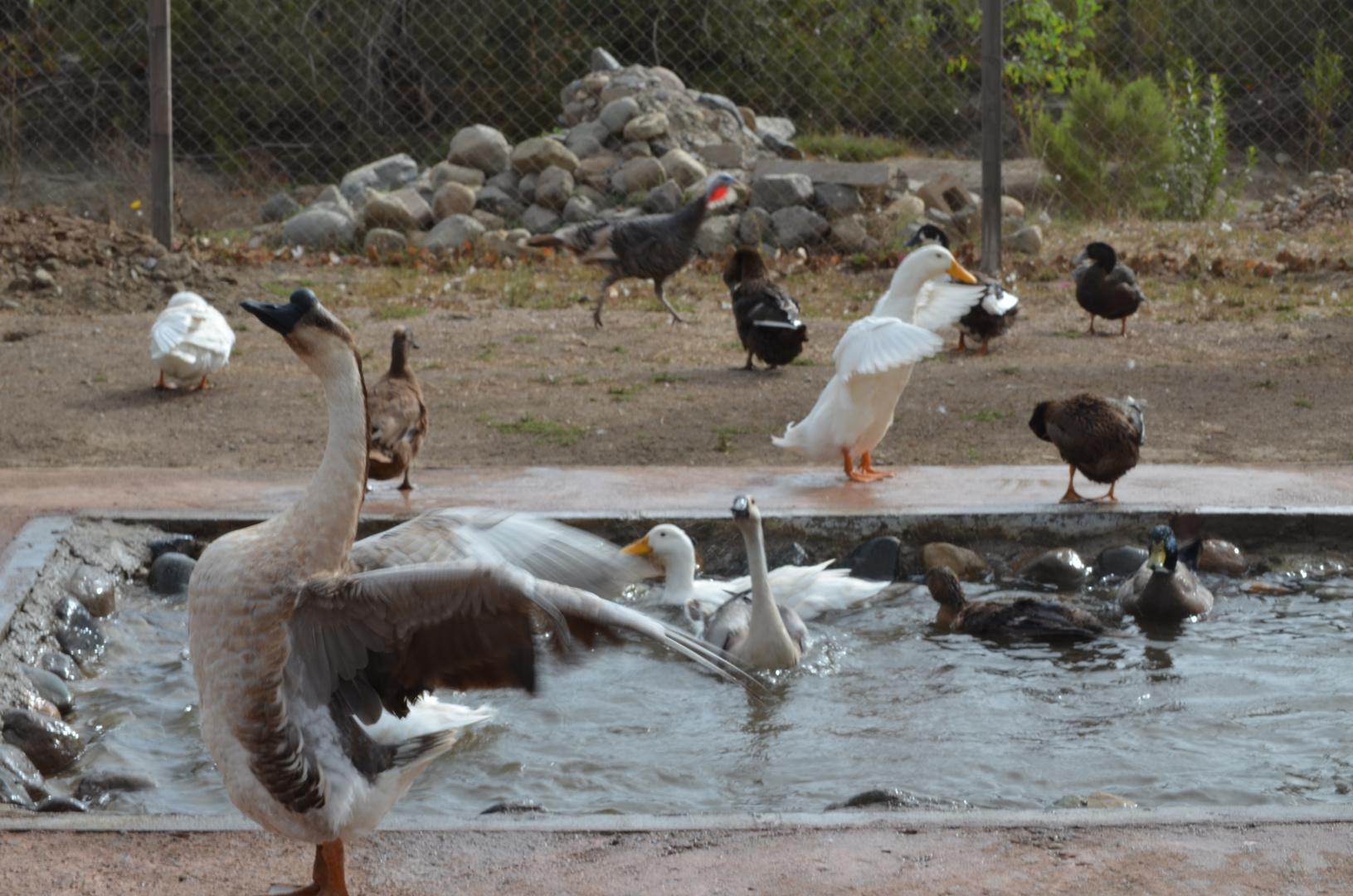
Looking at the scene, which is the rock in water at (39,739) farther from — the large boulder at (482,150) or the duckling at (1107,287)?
the large boulder at (482,150)

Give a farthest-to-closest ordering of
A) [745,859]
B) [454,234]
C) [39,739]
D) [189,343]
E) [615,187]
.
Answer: [615,187], [454,234], [189,343], [39,739], [745,859]

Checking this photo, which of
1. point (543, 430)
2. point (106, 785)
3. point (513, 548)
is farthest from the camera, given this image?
point (543, 430)

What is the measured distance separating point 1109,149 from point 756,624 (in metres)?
13.2

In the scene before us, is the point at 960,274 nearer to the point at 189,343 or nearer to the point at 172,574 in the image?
the point at 172,574

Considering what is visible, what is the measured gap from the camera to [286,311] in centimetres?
275

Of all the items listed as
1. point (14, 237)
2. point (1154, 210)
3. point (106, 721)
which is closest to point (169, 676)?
point (106, 721)

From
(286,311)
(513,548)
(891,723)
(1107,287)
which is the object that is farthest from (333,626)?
(1107,287)

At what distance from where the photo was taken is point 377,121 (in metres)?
19.3

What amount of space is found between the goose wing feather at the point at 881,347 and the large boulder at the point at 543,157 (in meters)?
9.74

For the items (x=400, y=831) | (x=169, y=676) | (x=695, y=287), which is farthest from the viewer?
(x=695, y=287)

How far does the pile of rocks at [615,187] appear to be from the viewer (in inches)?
567

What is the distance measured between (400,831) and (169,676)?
1951mm

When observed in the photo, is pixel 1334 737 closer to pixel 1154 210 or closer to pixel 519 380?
pixel 519 380

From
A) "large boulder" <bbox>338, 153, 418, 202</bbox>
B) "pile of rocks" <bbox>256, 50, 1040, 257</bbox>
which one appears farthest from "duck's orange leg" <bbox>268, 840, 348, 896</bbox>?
"large boulder" <bbox>338, 153, 418, 202</bbox>
